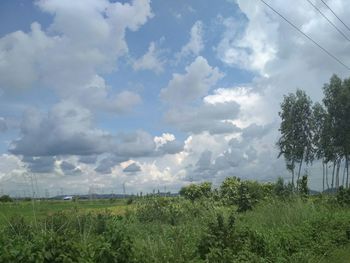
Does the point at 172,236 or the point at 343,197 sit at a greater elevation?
the point at 172,236

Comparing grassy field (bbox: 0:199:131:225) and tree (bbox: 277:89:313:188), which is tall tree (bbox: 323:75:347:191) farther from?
grassy field (bbox: 0:199:131:225)

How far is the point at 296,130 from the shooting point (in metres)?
68.2

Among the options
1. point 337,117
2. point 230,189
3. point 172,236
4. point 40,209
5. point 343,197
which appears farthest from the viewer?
point 337,117

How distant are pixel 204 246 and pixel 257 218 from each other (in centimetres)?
780

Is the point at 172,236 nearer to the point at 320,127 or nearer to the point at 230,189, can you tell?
the point at 230,189

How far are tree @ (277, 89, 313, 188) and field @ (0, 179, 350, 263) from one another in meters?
43.7

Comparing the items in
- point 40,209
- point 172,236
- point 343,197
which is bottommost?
point 343,197

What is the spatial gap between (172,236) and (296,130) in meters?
58.2

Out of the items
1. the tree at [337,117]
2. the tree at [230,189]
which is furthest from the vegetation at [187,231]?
the tree at [337,117]

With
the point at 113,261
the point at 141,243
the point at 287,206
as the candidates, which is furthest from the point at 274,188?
the point at 113,261

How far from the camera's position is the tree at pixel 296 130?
220ft

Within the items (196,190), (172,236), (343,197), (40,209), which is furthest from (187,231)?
(196,190)

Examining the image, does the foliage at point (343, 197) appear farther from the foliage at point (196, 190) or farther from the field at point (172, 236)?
the foliage at point (196, 190)

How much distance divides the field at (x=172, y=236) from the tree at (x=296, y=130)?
4366cm
